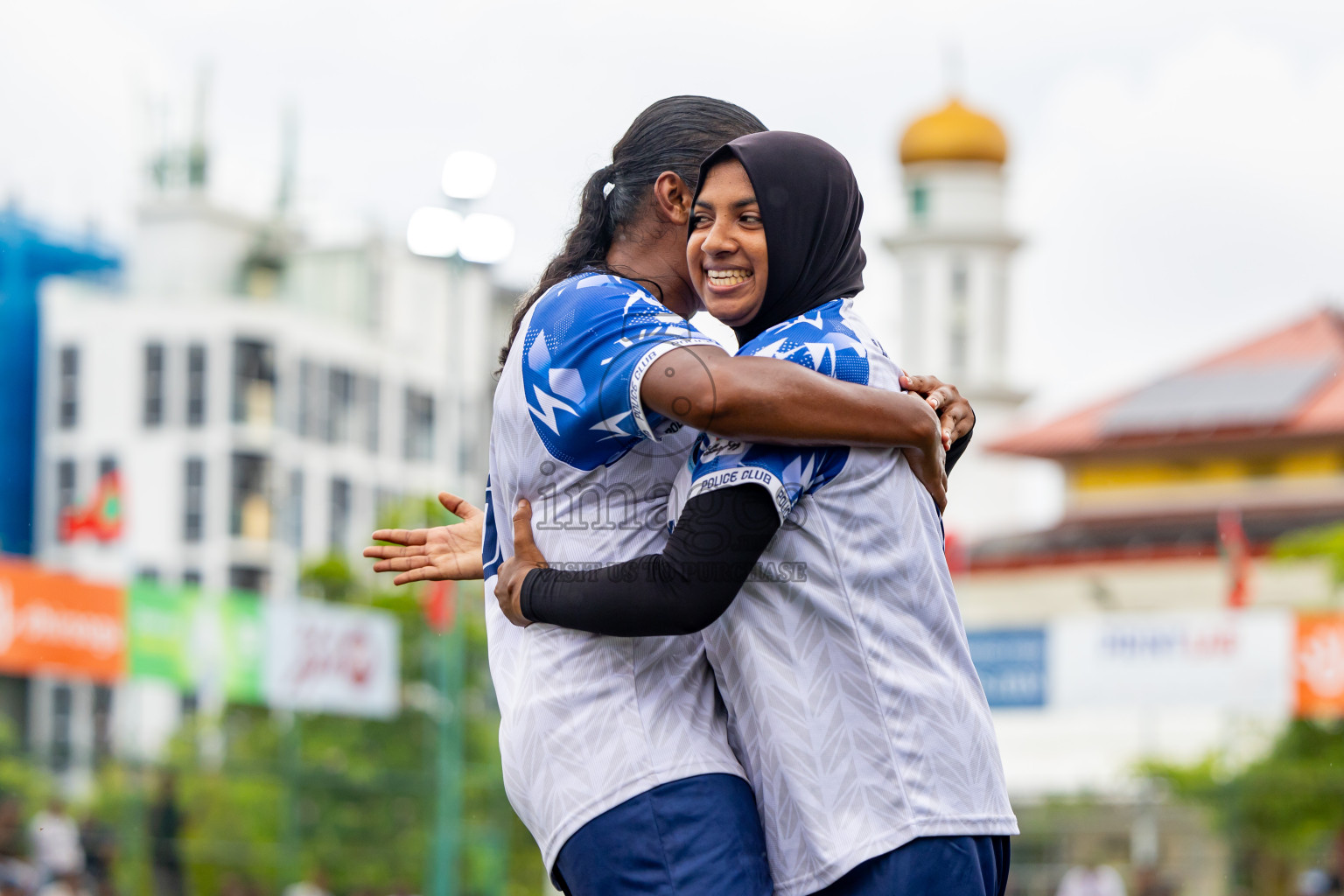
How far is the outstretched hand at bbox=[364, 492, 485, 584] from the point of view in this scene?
3311 mm

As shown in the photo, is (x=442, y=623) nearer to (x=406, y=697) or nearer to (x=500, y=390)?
(x=406, y=697)

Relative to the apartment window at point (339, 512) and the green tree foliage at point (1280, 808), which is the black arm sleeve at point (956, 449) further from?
the apartment window at point (339, 512)

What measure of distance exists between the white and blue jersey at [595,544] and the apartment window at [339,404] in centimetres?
4570

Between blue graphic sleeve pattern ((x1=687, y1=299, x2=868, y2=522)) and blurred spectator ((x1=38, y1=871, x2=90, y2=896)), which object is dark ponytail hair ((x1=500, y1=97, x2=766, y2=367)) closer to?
blue graphic sleeve pattern ((x1=687, y1=299, x2=868, y2=522))

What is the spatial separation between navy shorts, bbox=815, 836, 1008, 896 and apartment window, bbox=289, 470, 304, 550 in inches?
1753

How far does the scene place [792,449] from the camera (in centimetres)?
259

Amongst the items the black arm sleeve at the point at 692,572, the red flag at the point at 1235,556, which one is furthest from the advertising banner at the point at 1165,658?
the black arm sleeve at the point at 692,572

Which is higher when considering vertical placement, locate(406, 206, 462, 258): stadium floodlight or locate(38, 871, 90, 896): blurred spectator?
locate(406, 206, 462, 258): stadium floodlight

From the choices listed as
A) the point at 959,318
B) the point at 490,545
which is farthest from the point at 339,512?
the point at 490,545

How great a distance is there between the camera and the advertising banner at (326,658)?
21.5 m

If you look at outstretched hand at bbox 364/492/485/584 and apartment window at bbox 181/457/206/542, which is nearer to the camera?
outstretched hand at bbox 364/492/485/584

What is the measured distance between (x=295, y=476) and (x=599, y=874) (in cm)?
4485

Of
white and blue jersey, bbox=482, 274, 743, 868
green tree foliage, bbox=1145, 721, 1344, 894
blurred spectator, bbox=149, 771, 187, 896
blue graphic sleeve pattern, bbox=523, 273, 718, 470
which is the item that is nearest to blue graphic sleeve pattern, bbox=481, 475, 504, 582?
white and blue jersey, bbox=482, 274, 743, 868

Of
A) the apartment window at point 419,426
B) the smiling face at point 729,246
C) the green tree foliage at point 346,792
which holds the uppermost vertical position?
the apartment window at point 419,426
